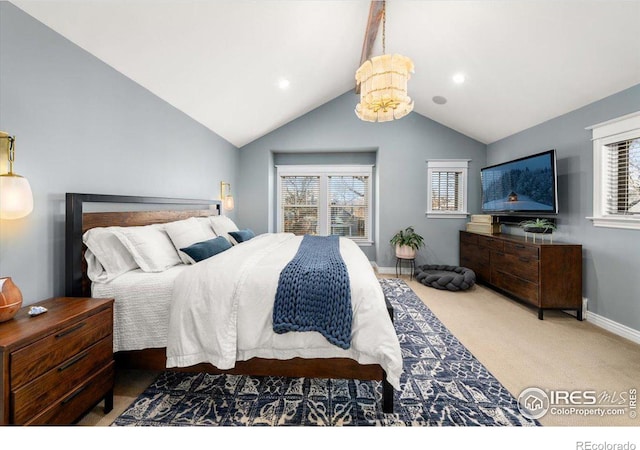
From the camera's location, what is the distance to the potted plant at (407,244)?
4.51m

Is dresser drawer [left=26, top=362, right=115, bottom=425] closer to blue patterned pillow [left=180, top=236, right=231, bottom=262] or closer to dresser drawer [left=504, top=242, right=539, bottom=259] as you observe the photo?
blue patterned pillow [left=180, top=236, right=231, bottom=262]

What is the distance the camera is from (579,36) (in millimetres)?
2279

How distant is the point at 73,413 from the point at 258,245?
160 cm

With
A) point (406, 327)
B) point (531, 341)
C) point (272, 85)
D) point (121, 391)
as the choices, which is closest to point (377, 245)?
point (406, 327)

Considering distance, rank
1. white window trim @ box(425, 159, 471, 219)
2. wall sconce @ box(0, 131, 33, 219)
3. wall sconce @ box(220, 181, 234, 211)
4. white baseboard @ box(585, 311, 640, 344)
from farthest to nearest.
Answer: white window trim @ box(425, 159, 471, 219) → wall sconce @ box(220, 181, 234, 211) → white baseboard @ box(585, 311, 640, 344) → wall sconce @ box(0, 131, 33, 219)

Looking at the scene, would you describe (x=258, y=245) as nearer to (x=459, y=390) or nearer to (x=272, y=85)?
(x=459, y=390)

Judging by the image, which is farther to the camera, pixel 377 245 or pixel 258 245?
pixel 377 245

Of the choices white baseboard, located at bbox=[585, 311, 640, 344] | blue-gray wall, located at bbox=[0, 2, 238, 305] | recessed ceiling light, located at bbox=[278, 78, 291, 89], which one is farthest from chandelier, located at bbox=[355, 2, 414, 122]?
white baseboard, located at bbox=[585, 311, 640, 344]

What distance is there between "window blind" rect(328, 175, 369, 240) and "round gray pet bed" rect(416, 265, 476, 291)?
1556mm

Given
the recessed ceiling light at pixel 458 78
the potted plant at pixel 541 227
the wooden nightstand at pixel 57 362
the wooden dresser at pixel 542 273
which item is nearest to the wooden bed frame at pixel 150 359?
the wooden nightstand at pixel 57 362

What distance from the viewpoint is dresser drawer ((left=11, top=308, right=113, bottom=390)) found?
3.57ft

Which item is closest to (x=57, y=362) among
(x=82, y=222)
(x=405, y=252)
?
(x=82, y=222)

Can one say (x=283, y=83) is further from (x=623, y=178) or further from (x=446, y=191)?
(x=623, y=178)
